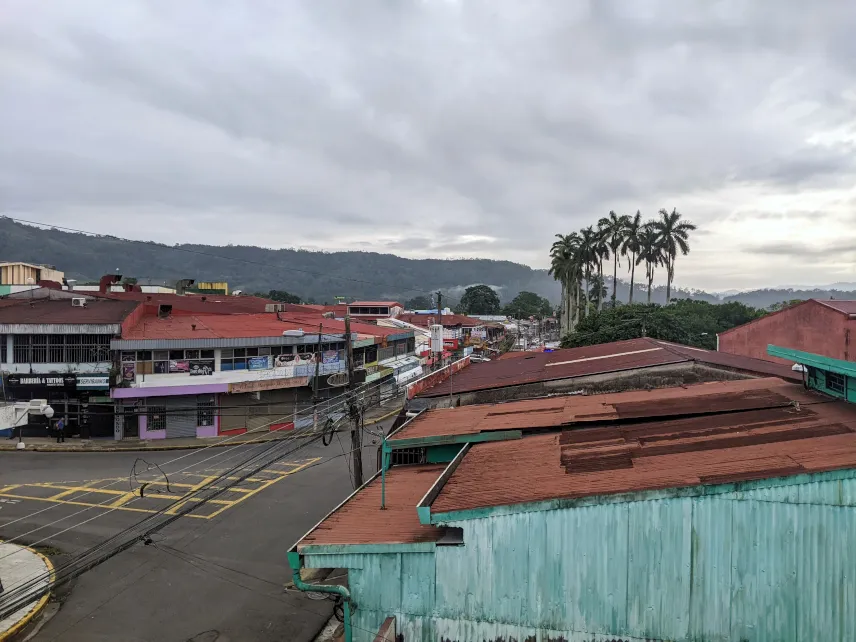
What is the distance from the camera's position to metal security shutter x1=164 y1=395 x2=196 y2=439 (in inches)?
1129

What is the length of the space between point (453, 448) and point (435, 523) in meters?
4.41

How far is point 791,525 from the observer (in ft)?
19.9

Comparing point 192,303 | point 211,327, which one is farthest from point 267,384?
point 192,303

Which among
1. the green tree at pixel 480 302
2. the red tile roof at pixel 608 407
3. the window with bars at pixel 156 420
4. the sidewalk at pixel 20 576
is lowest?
the sidewalk at pixel 20 576

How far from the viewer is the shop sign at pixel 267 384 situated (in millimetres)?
29125

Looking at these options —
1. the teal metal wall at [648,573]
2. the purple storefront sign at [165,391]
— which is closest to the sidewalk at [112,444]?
the purple storefront sign at [165,391]

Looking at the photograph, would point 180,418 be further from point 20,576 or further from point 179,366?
point 20,576

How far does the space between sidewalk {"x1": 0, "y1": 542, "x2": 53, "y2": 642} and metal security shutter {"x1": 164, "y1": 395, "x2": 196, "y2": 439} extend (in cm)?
1346

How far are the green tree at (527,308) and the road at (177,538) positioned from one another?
107833 mm

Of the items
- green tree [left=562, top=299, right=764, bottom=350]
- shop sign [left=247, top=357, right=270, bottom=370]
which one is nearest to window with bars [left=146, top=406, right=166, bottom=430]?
shop sign [left=247, top=357, right=270, bottom=370]

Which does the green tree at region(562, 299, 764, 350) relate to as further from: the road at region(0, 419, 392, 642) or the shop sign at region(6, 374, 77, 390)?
the shop sign at region(6, 374, 77, 390)

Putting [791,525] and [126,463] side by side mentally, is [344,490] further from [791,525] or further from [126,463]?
[791,525]

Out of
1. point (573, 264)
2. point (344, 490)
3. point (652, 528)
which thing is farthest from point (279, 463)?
point (573, 264)

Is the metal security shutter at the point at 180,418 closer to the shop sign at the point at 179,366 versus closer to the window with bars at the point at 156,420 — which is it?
the window with bars at the point at 156,420
